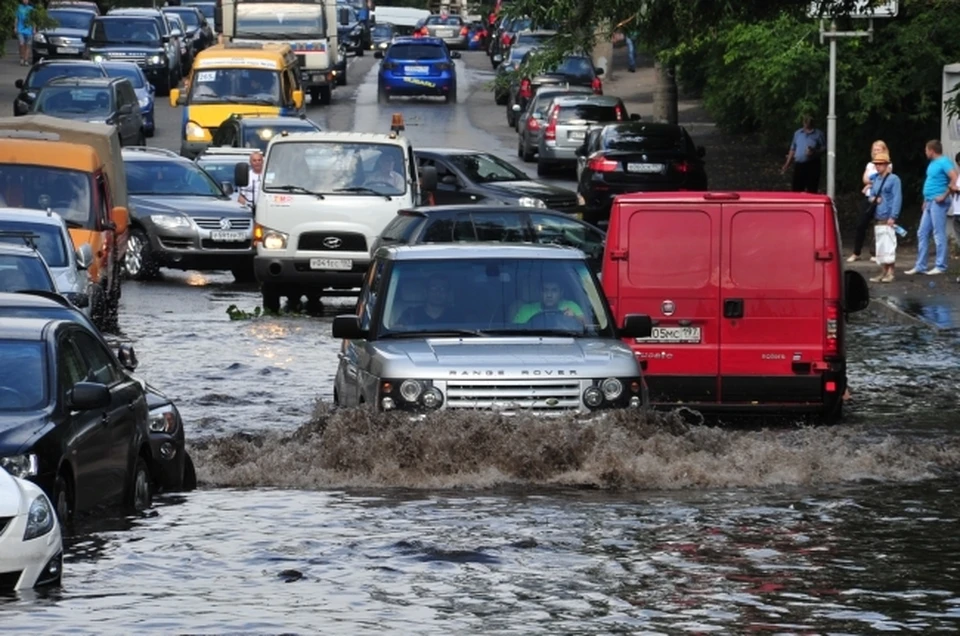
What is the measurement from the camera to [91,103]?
4472 centimetres

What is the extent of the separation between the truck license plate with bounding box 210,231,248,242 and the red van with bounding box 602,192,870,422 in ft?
45.7

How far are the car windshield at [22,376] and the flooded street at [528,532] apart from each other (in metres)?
0.73

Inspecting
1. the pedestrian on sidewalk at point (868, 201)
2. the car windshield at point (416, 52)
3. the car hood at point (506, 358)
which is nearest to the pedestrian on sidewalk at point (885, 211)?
the pedestrian on sidewalk at point (868, 201)

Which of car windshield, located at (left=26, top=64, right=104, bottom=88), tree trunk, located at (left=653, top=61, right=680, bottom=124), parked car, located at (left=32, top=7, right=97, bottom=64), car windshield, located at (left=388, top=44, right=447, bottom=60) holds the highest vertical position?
parked car, located at (left=32, top=7, right=97, bottom=64)

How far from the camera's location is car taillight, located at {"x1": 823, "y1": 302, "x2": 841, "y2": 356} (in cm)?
1706

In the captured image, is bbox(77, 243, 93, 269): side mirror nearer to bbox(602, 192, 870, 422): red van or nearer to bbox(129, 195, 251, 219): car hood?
bbox(602, 192, 870, 422): red van

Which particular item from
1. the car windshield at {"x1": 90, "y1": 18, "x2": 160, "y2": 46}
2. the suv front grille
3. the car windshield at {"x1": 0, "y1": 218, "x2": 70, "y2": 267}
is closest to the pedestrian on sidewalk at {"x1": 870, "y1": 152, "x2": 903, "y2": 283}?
the car windshield at {"x1": 0, "y1": 218, "x2": 70, "y2": 267}

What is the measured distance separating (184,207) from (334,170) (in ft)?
14.3

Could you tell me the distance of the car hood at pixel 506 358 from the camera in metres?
13.7

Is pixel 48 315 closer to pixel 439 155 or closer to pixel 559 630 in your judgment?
pixel 559 630

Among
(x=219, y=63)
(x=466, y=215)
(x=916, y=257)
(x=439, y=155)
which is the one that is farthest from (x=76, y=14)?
(x=466, y=215)

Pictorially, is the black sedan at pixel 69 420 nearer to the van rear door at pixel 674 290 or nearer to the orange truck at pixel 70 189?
the van rear door at pixel 674 290

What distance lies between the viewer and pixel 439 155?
1342 inches

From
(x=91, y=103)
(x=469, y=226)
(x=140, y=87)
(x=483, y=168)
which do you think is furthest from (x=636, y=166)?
(x=469, y=226)
